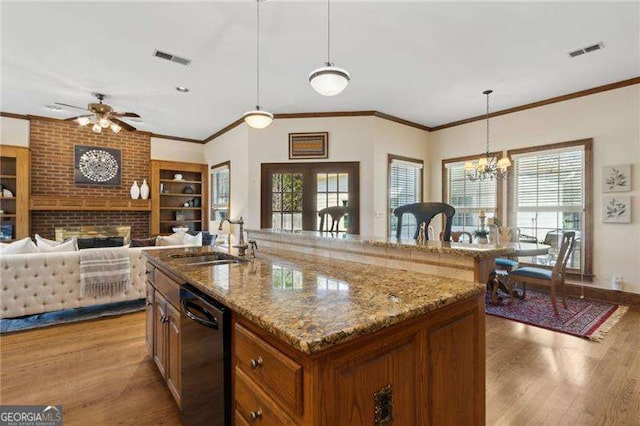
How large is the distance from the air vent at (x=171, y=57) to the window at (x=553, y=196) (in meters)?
5.02

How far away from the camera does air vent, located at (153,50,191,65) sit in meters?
3.42

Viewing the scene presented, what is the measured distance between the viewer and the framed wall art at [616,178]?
4027 mm

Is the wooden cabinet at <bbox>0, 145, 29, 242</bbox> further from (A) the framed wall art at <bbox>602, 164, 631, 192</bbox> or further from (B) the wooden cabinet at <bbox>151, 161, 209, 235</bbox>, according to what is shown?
(A) the framed wall art at <bbox>602, 164, 631, 192</bbox>

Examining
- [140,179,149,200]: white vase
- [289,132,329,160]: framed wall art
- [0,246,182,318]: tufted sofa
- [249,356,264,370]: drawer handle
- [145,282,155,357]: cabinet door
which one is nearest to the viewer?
[249,356,264,370]: drawer handle

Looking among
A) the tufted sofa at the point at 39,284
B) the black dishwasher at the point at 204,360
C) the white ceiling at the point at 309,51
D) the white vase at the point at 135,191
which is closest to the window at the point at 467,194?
the white ceiling at the point at 309,51

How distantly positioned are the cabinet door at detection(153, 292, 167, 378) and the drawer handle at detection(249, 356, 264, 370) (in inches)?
43.9

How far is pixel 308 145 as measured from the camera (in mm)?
5430

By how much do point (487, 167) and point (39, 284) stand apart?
578cm

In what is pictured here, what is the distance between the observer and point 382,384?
98 centimetres

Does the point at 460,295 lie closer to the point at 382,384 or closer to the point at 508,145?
the point at 382,384

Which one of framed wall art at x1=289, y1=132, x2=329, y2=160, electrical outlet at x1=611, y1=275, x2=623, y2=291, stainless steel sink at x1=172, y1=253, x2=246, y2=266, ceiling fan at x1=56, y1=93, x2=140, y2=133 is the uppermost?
ceiling fan at x1=56, y1=93, x2=140, y2=133

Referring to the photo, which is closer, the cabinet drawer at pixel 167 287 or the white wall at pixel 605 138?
the cabinet drawer at pixel 167 287

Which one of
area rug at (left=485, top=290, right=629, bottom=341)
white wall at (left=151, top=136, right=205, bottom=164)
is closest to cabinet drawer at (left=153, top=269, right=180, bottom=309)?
area rug at (left=485, top=290, right=629, bottom=341)

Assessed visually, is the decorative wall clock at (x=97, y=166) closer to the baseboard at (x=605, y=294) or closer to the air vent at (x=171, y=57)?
the air vent at (x=171, y=57)
